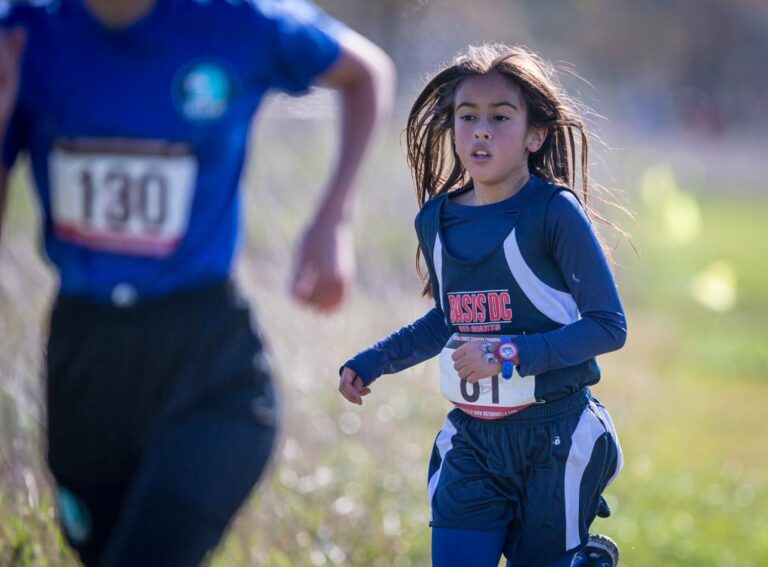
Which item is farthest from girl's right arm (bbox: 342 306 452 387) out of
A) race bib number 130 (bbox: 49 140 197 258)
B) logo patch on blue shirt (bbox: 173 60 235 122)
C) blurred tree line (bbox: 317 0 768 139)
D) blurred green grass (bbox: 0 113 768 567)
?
blurred tree line (bbox: 317 0 768 139)

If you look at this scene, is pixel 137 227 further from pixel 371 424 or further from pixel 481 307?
pixel 371 424

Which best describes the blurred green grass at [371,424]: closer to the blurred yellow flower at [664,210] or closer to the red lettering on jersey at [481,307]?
the red lettering on jersey at [481,307]

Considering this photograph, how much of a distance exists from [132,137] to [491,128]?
0.91m

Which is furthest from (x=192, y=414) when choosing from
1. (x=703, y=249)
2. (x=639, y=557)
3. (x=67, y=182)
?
(x=703, y=249)

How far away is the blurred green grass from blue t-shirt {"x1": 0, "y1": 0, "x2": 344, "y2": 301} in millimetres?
1342

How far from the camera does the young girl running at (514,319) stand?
2875 millimetres

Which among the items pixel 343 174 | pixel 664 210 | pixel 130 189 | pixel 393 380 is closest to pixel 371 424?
pixel 393 380

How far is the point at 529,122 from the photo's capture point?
2.99m

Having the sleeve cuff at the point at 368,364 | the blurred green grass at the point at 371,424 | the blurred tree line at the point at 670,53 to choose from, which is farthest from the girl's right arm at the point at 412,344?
the blurred tree line at the point at 670,53

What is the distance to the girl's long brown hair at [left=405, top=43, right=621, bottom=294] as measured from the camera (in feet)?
9.73

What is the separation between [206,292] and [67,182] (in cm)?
44

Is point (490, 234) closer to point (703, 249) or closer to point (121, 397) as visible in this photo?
point (121, 397)

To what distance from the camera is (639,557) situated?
552cm

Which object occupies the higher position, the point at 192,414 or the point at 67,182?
the point at 67,182
